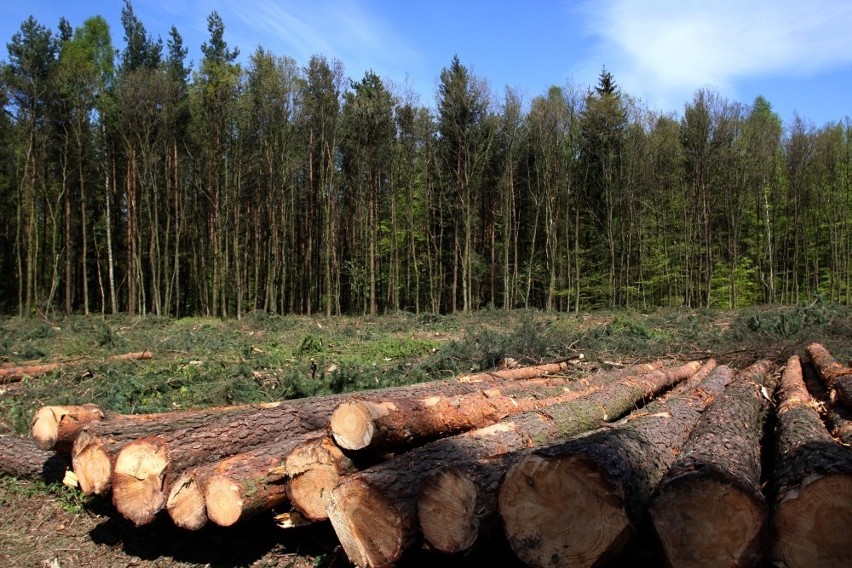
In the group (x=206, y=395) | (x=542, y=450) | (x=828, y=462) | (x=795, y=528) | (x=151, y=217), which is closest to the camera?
(x=795, y=528)

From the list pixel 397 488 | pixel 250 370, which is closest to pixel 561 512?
pixel 397 488

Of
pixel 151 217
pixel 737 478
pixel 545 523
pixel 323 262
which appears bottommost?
pixel 545 523

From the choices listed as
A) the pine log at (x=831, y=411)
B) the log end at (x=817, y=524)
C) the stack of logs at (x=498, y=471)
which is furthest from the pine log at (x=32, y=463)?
the pine log at (x=831, y=411)

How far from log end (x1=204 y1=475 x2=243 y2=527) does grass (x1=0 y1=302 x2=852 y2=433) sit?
3760 mm

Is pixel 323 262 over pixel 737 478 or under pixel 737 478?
over

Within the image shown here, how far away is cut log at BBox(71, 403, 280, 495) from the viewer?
450 centimetres

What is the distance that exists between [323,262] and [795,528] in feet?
111

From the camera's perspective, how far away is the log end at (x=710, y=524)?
9.27ft

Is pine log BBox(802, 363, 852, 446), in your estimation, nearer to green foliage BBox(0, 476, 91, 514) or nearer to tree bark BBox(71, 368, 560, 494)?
tree bark BBox(71, 368, 560, 494)

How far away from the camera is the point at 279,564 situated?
420 centimetres

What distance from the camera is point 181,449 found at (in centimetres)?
444

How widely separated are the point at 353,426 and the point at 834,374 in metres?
6.91

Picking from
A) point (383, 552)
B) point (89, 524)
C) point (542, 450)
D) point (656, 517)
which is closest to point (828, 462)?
point (656, 517)

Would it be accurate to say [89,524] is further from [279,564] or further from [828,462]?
[828,462]
